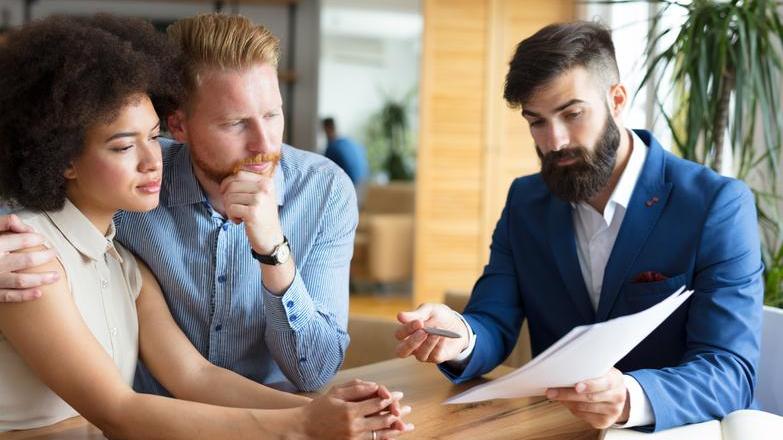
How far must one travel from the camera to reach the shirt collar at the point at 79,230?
158cm

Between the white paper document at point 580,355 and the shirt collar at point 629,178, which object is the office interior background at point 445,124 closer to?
the shirt collar at point 629,178

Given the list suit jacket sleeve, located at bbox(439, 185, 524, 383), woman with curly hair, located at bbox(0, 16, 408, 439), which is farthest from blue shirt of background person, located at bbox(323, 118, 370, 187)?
woman with curly hair, located at bbox(0, 16, 408, 439)

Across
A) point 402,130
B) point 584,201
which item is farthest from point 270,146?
point 402,130

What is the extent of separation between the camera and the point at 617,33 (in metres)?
5.83

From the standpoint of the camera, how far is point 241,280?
1.92 meters

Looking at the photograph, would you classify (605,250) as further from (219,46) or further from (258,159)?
(219,46)

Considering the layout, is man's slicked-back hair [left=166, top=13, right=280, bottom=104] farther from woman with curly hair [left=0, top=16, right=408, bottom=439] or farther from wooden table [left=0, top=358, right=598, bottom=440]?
wooden table [left=0, top=358, right=598, bottom=440]

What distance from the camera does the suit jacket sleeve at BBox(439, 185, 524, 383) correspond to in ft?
6.31

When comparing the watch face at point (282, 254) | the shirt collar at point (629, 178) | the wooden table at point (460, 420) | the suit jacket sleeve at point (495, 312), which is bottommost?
the wooden table at point (460, 420)

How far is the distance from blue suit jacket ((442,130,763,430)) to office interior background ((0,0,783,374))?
0.46 meters

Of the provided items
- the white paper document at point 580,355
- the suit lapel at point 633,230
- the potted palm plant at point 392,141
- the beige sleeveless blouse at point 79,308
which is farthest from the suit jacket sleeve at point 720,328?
the potted palm plant at point 392,141

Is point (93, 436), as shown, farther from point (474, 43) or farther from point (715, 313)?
point (474, 43)

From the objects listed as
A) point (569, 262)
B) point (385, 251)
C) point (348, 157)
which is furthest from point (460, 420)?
point (348, 157)

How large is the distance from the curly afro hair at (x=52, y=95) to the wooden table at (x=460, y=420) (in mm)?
378
